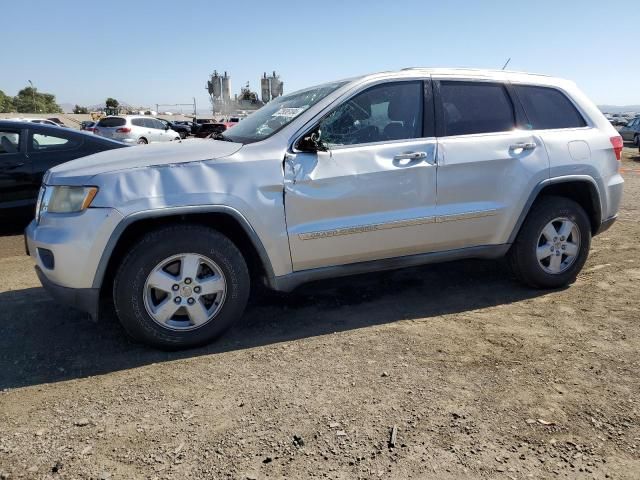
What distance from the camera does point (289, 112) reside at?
12.6 feet

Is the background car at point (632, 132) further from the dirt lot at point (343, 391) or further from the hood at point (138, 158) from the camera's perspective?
the hood at point (138, 158)

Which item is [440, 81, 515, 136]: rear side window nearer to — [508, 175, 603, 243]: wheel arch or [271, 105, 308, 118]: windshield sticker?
[508, 175, 603, 243]: wheel arch

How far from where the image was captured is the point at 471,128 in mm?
4062

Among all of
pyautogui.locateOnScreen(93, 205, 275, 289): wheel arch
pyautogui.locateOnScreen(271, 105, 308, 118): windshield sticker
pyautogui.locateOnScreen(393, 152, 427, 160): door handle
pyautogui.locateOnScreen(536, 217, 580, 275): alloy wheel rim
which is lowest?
pyautogui.locateOnScreen(536, 217, 580, 275): alloy wheel rim

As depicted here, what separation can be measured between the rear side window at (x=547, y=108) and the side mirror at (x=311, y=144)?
6.14 feet

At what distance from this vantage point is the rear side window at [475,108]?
158 inches

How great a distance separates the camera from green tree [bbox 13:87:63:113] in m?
80.2

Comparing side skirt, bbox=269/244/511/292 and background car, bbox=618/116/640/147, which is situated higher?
background car, bbox=618/116/640/147

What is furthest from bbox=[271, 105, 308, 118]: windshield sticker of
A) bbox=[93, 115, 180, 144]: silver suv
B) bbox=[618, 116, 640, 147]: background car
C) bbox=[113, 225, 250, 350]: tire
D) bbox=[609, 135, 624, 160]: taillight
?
bbox=[618, 116, 640, 147]: background car

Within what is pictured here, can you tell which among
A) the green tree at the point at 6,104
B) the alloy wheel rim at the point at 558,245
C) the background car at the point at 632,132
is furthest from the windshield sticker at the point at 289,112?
the green tree at the point at 6,104

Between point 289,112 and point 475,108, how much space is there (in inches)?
58.2

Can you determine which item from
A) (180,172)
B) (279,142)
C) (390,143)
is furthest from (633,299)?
(180,172)

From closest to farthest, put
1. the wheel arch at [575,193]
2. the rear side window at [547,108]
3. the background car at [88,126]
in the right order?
the wheel arch at [575,193] < the rear side window at [547,108] < the background car at [88,126]

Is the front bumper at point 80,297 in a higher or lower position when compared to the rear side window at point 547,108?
lower
